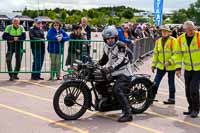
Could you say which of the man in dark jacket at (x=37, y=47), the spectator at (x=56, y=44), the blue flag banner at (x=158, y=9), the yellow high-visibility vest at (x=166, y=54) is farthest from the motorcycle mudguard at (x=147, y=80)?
the blue flag banner at (x=158, y=9)

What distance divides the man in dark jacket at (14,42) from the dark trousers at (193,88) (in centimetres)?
525

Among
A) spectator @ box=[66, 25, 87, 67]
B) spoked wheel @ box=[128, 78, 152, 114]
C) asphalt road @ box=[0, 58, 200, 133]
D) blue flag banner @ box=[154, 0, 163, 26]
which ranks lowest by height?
asphalt road @ box=[0, 58, 200, 133]

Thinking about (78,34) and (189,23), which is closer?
(189,23)

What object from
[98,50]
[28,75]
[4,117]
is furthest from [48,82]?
[4,117]

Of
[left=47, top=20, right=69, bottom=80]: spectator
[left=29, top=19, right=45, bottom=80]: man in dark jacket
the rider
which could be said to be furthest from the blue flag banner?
the rider

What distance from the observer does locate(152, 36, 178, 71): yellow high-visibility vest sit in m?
8.80

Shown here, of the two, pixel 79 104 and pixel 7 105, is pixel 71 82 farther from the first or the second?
pixel 7 105

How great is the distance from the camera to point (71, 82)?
24.2 ft

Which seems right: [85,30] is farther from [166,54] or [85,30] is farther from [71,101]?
[71,101]

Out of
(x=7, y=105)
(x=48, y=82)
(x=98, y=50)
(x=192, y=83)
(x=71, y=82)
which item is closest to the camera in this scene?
(x=71, y=82)

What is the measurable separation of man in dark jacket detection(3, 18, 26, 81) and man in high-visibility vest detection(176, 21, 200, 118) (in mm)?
5131

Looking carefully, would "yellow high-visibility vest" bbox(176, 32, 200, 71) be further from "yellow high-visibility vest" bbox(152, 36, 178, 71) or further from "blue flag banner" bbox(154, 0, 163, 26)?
"blue flag banner" bbox(154, 0, 163, 26)

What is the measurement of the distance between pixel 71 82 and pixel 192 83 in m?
2.28

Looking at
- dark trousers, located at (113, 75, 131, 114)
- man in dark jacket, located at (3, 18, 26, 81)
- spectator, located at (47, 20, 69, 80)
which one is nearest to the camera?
dark trousers, located at (113, 75, 131, 114)
